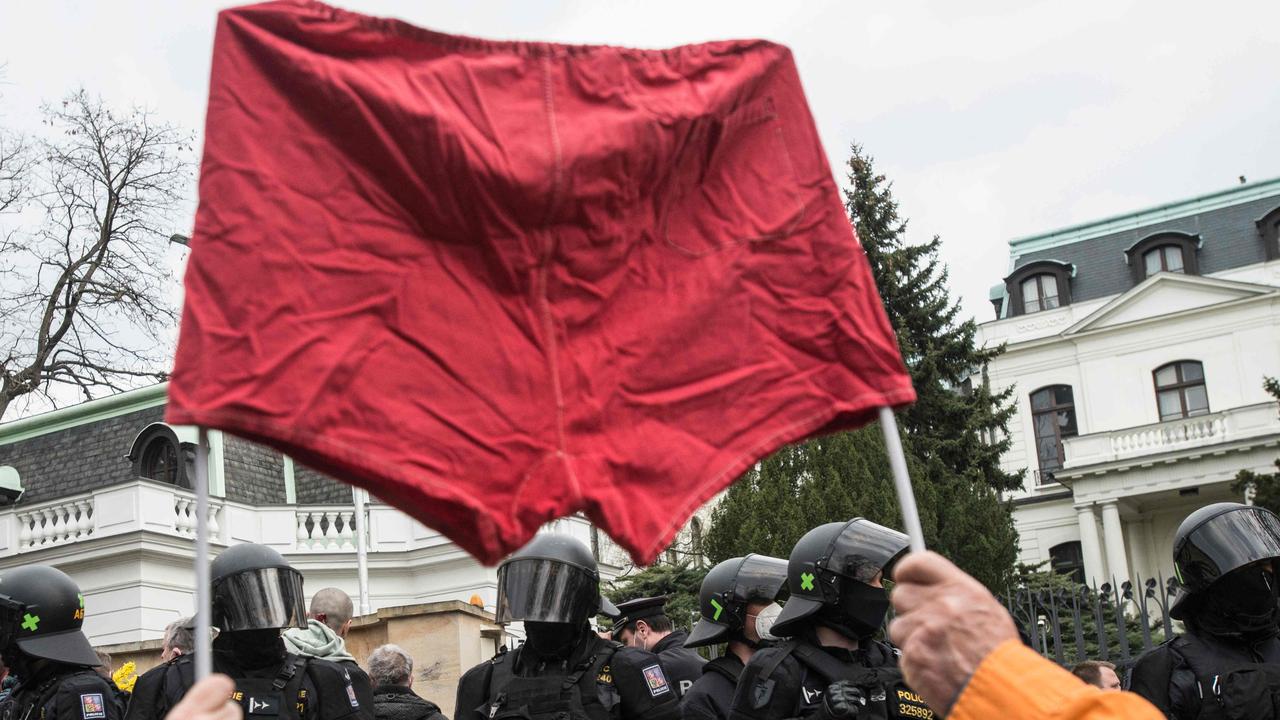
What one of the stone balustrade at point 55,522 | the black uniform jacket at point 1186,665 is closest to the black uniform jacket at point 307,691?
the black uniform jacket at point 1186,665

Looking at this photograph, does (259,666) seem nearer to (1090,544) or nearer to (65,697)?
(65,697)

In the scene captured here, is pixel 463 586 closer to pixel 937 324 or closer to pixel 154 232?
pixel 154 232

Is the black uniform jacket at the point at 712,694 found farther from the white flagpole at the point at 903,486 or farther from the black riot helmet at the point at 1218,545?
the white flagpole at the point at 903,486

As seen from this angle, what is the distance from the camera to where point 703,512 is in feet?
128

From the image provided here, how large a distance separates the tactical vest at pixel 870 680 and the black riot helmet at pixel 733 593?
1716 mm

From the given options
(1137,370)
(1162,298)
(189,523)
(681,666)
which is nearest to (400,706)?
(681,666)

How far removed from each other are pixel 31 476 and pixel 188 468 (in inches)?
196

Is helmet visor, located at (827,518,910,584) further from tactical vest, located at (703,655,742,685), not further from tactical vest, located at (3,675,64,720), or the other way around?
tactical vest, located at (3,675,64,720)

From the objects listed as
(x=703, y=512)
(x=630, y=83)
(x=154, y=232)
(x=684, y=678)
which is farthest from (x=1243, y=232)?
(x=630, y=83)

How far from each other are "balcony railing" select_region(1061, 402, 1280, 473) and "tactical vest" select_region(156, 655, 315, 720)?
3776cm

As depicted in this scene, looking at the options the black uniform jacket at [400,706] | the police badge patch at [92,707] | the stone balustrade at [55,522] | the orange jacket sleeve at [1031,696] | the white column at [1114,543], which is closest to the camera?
the orange jacket sleeve at [1031,696]

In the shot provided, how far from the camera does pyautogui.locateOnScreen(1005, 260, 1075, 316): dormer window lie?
48125mm

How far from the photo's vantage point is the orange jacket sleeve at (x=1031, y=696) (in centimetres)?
220

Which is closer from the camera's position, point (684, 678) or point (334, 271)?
point (334, 271)
